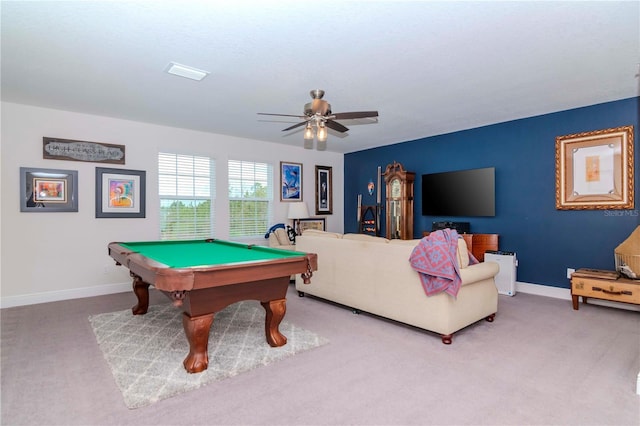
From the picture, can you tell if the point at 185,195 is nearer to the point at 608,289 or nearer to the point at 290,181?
the point at 290,181

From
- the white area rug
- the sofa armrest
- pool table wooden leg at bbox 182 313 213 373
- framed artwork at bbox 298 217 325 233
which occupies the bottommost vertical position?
the white area rug

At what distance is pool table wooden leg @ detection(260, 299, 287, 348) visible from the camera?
111 inches

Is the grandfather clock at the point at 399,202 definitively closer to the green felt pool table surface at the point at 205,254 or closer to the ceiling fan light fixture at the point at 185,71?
the green felt pool table surface at the point at 205,254

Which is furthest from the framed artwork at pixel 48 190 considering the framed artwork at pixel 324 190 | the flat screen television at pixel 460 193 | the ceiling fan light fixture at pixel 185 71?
the flat screen television at pixel 460 193

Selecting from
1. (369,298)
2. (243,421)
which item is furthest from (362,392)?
(369,298)

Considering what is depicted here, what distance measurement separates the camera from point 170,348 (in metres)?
2.79

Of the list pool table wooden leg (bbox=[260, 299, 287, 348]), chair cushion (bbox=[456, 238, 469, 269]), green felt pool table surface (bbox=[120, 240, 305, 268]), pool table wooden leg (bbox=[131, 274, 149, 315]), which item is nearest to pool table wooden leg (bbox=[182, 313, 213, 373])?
green felt pool table surface (bbox=[120, 240, 305, 268])

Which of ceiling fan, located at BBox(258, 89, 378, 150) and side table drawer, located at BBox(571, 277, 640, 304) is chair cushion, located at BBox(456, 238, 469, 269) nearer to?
ceiling fan, located at BBox(258, 89, 378, 150)

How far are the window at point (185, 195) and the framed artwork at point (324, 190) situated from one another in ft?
7.38

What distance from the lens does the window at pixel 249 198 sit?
19.9 ft

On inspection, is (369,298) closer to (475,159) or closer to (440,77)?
(440,77)

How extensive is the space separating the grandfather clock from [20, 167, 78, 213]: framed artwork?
484cm

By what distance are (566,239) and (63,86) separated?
20.1 ft

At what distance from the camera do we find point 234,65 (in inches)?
120
